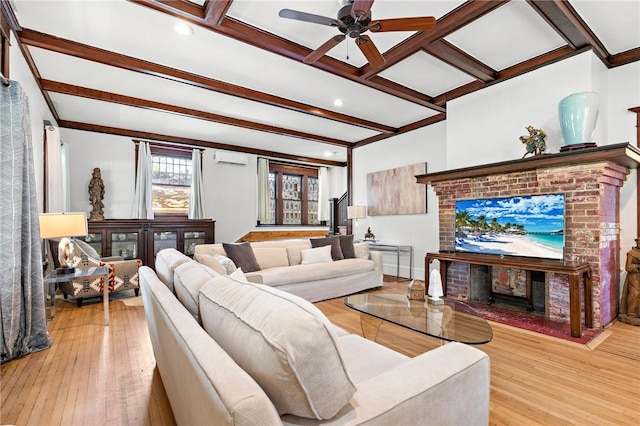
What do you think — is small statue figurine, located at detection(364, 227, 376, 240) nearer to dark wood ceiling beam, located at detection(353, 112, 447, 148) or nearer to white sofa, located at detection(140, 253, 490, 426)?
dark wood ceiling beam, located at detection(353, 112, 447, 148)

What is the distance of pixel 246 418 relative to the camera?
663mm

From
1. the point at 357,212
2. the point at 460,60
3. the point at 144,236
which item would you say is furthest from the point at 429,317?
the point at 144,236

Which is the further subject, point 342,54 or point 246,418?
point 342,54

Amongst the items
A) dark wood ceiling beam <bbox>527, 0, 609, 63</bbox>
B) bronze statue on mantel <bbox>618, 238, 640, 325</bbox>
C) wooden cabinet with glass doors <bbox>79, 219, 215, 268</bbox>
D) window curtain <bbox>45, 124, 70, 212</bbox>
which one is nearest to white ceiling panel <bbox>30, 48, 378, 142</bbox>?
window curtain <bbox>45, 124, 70, 212</bbox>

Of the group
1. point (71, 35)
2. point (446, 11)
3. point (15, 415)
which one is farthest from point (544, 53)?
point (15, 415)

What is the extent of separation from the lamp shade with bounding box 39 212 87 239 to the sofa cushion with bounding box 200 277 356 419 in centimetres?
303

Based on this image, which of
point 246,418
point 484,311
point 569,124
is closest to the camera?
point 246,418

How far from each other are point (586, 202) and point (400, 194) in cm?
290

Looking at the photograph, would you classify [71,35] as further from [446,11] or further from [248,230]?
[248,230]

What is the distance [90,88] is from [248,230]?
12.6 ft

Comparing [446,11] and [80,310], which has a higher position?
[446,11]

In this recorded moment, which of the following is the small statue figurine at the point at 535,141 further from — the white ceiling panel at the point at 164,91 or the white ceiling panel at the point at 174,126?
the white ceiling panel at the point at 174,126

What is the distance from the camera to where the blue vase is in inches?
114

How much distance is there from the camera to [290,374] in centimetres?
77
